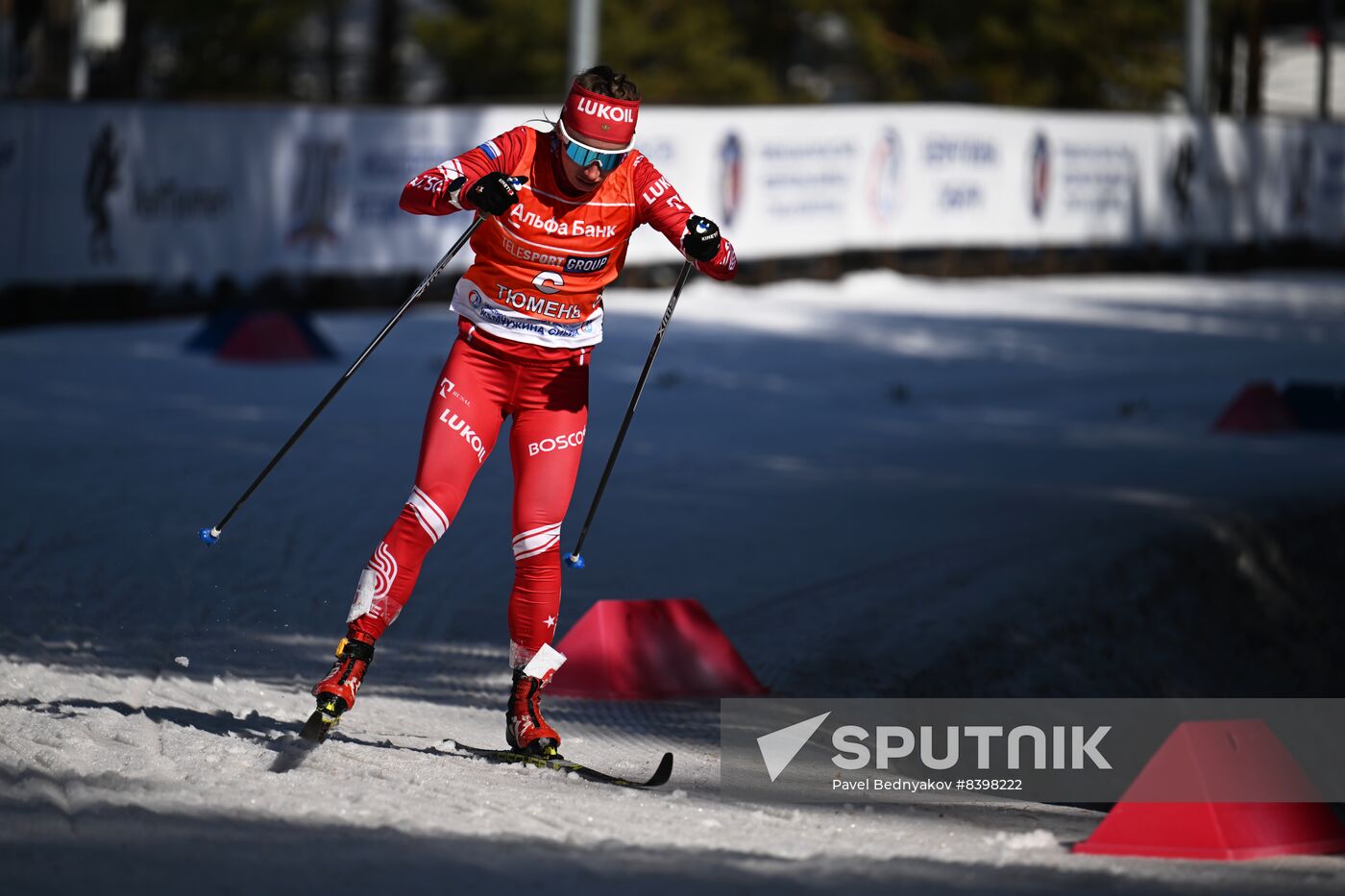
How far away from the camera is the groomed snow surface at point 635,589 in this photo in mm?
4938

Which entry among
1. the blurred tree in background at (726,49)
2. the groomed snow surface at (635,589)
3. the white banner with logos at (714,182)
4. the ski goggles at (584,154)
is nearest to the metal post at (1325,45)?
the blurred tree in background at (726,49)

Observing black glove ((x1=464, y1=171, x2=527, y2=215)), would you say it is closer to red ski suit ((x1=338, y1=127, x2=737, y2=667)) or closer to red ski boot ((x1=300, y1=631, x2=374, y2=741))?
red ski suit ((x1=338, y1=127, x2=737, y2=667))

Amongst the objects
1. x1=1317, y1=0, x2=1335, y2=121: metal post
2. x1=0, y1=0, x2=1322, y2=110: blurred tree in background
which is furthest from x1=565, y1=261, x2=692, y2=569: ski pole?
x1=1317, y1=0, x2=1335, y2=121: metal post

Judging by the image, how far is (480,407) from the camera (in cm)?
595

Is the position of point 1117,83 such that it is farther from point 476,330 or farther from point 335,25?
point 476,330

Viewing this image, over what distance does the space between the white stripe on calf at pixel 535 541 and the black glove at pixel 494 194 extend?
3.25ft

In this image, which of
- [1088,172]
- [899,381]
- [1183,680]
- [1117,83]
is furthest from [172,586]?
[1117,83]

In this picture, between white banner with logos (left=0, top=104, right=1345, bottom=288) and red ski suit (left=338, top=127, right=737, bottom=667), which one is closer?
red ski suit (left=338, top=127, right=737, bottom=667)

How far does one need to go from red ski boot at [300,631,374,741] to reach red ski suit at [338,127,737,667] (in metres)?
0.06

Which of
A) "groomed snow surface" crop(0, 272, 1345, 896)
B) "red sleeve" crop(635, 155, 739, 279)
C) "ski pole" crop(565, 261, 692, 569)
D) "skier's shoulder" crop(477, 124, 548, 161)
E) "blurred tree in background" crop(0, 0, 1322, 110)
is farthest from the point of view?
"blurred tree in background" crop(0, 0, 1322, 110)

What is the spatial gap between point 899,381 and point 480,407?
10509mm

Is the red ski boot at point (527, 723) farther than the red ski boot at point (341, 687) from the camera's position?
Yes

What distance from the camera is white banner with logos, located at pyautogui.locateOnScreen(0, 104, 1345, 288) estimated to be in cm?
1672

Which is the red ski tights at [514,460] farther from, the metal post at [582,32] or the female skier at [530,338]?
the metal post at [582,32]
